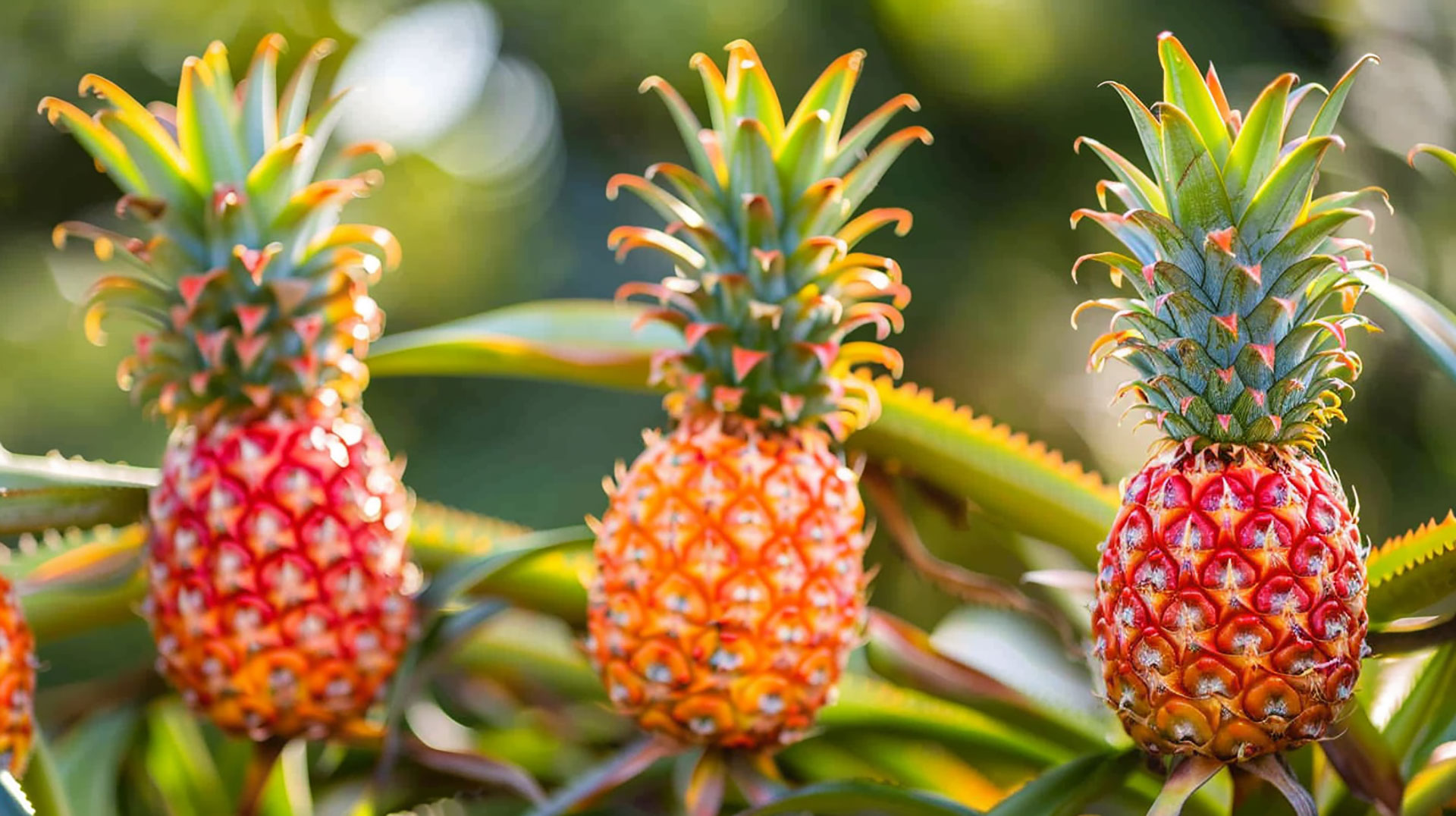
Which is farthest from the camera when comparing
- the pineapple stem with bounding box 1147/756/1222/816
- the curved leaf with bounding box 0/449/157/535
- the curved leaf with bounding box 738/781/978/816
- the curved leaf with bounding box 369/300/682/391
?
the curved leaf with bounding box 369/300/682/391

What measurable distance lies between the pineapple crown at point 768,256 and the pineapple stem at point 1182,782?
0.31 metres

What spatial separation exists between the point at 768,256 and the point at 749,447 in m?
0.13

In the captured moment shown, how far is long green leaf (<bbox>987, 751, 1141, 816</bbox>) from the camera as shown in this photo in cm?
66

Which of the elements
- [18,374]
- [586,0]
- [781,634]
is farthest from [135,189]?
[586,0]

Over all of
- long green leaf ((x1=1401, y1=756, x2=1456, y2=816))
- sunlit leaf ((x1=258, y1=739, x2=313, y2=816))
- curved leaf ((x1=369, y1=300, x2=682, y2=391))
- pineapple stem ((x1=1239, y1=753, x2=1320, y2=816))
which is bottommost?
sunlit leaf ((x1=258, y1=739, x2=313, y2=816))

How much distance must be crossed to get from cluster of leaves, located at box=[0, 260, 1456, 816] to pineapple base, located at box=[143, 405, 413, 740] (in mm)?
52

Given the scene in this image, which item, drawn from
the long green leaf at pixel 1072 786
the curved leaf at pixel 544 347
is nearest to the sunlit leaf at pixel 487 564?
the curved leaf at pixel 544 347

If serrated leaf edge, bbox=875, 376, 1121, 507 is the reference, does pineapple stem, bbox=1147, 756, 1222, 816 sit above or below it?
below

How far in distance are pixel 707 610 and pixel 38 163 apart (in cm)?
278

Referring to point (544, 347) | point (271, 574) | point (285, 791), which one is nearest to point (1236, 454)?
point (544, 347)

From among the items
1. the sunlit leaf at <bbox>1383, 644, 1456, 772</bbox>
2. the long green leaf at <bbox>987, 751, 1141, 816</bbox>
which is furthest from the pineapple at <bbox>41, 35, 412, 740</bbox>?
the sunlit leaf at <bbox>1383, 644, 1456, 772</bbox>

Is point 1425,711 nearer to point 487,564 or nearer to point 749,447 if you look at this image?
point 749,447

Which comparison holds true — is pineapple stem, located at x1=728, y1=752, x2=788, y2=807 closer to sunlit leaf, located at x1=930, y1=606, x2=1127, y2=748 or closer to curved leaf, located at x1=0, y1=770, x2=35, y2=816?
sunlit leaf, located at x1=930, y1=606, x2=1127, y2=748

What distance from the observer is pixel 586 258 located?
318 cm
